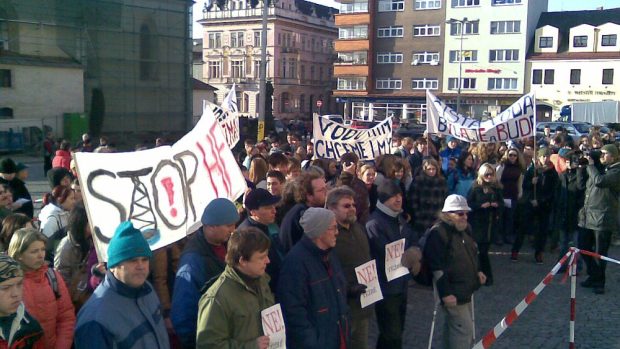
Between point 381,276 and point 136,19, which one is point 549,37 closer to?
point 136,19

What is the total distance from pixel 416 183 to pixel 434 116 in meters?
3.88

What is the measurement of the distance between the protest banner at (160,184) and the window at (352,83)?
61517 mm

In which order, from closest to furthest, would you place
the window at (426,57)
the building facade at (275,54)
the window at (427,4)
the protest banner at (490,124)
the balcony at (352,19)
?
the protest banner at (490,124) < the window at (426,57) < the window at (427,4) < the balcony at (352,19) < the building facade at (275,54)

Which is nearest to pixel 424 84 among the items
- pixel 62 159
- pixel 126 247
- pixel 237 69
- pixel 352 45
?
pixel 352 45

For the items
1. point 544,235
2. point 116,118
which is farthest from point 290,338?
point 116,118

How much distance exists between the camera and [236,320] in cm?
357

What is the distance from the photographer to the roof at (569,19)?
56969 mm

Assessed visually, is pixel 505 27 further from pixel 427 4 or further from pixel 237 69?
pixel 237 69

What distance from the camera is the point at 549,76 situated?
56.5m

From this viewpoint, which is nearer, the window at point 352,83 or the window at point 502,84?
the window at point 502,84

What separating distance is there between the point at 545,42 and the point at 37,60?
1723 inches

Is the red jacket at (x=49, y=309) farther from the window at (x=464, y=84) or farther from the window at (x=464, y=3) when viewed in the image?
the window at (x=464, y=3)

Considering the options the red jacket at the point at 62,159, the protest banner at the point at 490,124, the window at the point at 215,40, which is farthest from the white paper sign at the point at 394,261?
the window at the point at 215,40

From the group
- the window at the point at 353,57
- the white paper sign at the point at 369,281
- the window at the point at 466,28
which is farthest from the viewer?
the window at the point at 353,57
